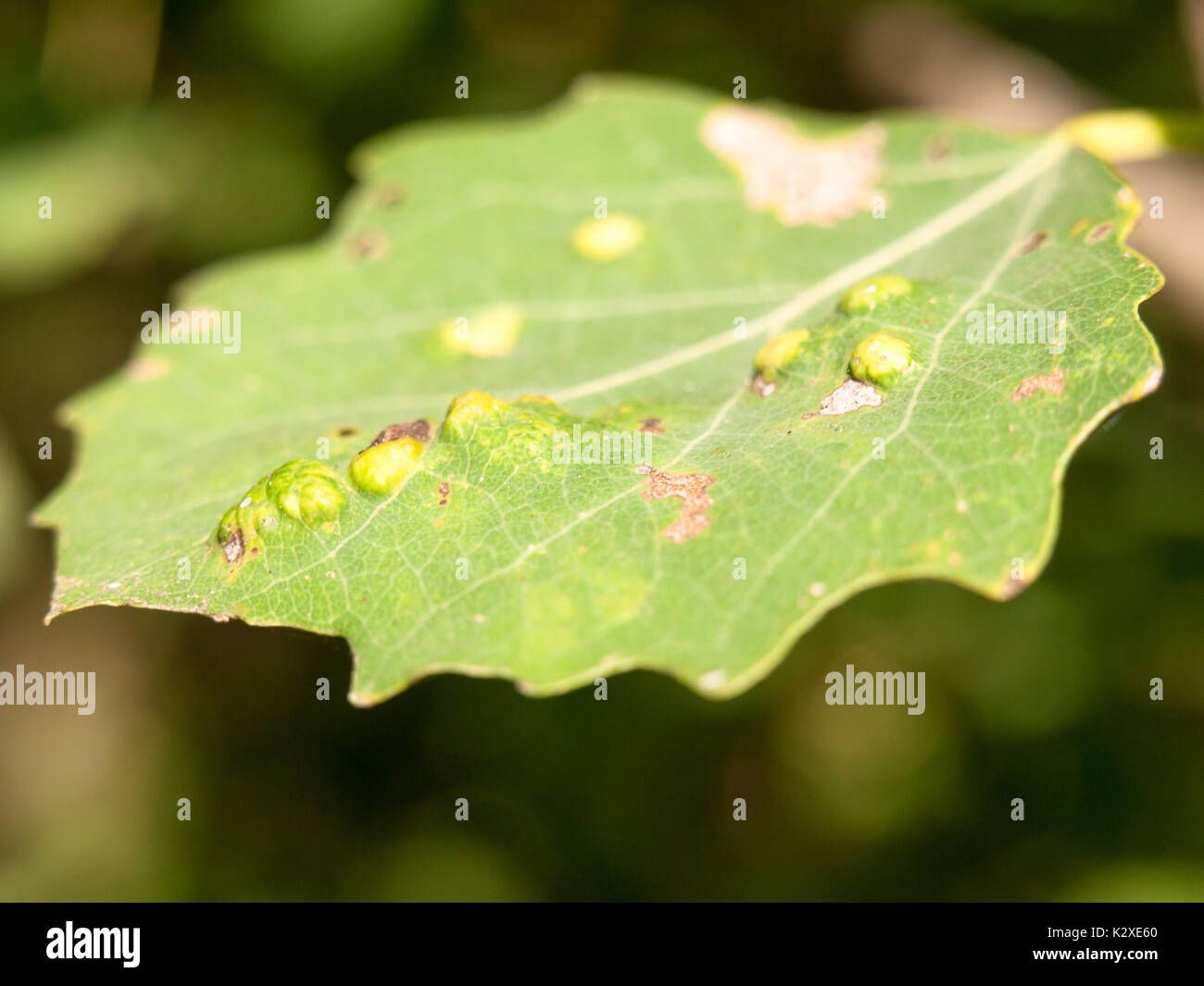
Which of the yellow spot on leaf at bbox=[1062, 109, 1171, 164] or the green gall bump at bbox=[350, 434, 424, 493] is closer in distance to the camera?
the green gall bump at bbox=[350, 434, 424, 493]

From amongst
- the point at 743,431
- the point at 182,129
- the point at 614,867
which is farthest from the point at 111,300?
the point at 743,431

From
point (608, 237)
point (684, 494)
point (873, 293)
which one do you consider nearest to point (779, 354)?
point (873, 293)

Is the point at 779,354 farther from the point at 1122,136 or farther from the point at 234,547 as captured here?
the point at 1122,136

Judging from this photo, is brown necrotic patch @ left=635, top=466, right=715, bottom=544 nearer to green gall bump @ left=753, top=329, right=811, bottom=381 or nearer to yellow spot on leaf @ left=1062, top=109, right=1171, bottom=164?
green gall bump @ left=753, top=329, right=811, bottom=381

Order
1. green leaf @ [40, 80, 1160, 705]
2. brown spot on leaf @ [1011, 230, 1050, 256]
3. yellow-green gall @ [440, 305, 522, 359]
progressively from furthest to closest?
yellow-green gall @ [440, 305, 522, 359] < brown spot on leaf @ [1011, 230, 1050, 256] < green leaf @ [40, 80, 1160, 705]

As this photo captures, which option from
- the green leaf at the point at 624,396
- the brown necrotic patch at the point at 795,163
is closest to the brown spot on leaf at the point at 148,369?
the green leaf at the point at 624,396

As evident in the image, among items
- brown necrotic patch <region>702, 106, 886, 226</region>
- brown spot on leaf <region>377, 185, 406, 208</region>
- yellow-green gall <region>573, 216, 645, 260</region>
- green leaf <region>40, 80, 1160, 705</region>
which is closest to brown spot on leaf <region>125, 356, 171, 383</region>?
green leaf <region>40, 80, 1160, 705</region>
